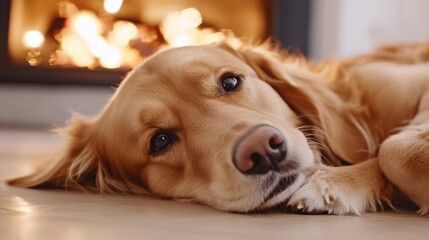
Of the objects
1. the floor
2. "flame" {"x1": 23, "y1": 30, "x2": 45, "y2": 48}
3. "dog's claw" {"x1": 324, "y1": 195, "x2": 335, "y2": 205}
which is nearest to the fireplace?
"flame" {"x1": 23, "y1": 30, "x2": 45, "y2": 48}

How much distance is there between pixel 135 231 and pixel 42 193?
0.70 meters

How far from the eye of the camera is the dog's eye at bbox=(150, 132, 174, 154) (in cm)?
187

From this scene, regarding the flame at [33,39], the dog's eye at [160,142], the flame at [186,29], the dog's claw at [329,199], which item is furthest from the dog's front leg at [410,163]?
the flame at [33,39]

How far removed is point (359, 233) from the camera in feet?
4.55

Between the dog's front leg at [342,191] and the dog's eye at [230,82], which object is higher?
the dog's eye at [230,82]

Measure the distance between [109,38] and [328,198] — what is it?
140 inches

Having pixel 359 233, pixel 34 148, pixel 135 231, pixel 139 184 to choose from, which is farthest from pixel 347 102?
pixel 34 148

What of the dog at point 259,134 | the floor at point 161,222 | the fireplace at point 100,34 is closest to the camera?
the floor at point 161,222

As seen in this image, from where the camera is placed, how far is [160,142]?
190 cm

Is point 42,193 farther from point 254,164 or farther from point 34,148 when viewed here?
point 34,148

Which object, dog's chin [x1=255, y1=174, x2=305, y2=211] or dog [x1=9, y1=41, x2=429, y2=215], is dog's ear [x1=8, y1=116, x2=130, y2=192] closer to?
dog [x1=9, y1=41, x2=429, y2=215]

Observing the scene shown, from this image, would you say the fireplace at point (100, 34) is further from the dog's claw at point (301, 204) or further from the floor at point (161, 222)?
the dog's claw at point (301, 204)

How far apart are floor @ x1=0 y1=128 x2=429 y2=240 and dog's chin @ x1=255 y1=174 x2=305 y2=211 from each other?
3 cm

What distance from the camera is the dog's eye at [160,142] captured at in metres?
1.87
